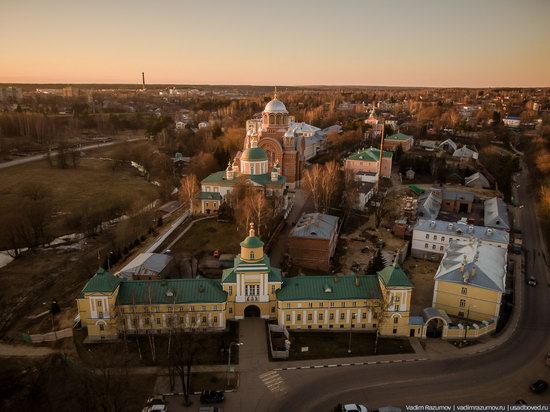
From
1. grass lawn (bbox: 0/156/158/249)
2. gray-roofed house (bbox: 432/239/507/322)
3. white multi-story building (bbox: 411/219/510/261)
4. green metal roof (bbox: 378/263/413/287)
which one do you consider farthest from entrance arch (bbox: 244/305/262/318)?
grass lawn (bbox: 0/156/158/249)

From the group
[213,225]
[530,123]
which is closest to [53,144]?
[213,225]

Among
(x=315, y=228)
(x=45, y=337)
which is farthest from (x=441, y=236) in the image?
(x=45, y=337)

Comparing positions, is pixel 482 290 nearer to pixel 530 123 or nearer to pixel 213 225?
pixel 213 225

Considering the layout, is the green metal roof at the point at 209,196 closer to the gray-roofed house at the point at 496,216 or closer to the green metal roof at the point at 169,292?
the green metal roof at the point at 169,292

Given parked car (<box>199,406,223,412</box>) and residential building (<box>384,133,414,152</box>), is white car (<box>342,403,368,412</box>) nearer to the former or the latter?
parked car (<box>199,406,223,412</box>)

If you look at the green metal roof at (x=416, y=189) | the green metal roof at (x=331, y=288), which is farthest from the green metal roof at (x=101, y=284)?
the green metal roof at (x=416, y=189)
